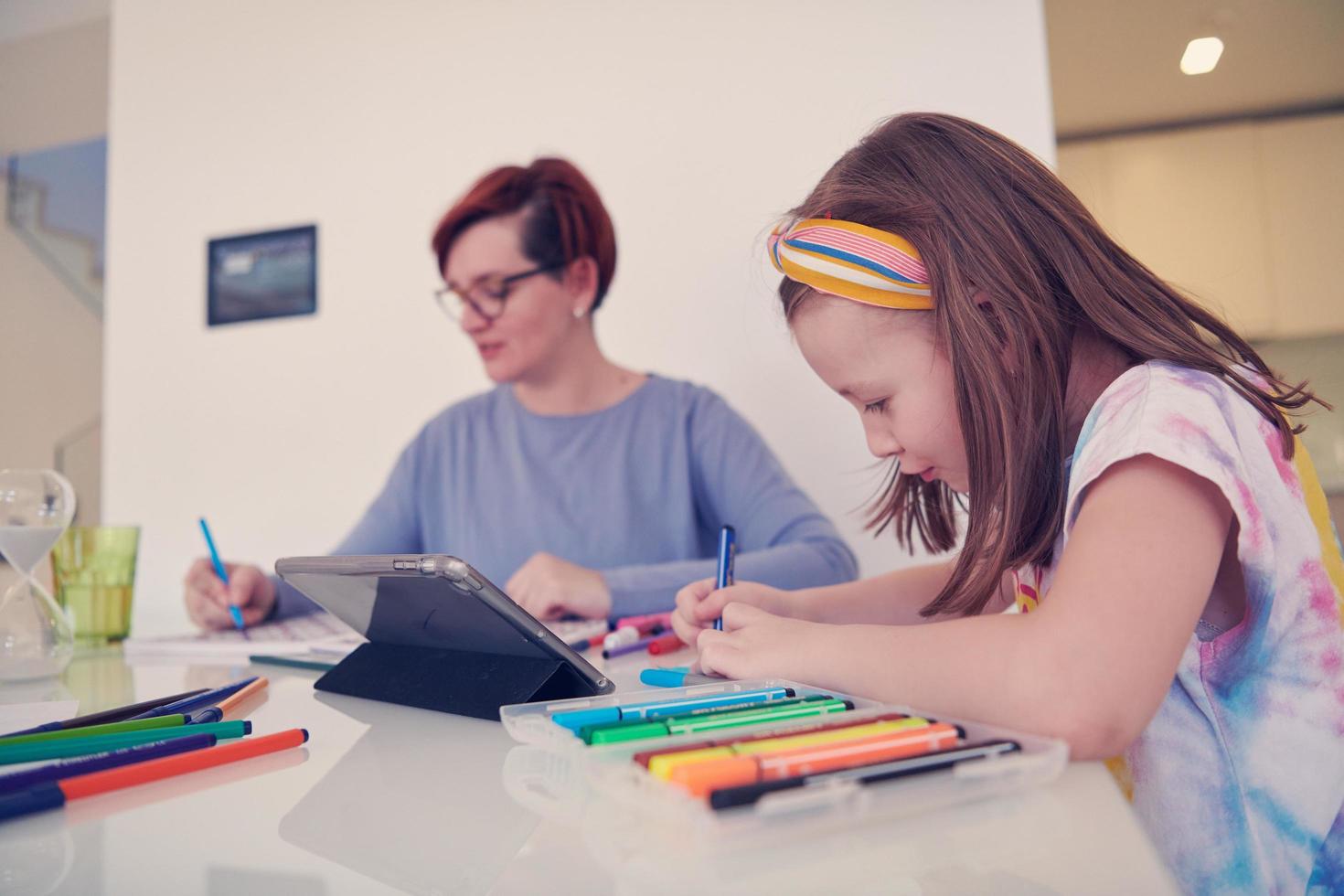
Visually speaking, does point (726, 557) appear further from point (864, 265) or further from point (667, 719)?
point (667, 719)

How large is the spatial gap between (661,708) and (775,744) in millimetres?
106

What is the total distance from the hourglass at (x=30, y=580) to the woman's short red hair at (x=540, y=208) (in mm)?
934

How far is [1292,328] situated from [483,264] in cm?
147

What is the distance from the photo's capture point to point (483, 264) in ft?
5.54

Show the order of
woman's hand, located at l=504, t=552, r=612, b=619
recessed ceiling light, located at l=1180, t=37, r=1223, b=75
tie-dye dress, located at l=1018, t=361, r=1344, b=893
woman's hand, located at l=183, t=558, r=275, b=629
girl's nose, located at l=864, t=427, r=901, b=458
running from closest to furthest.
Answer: tie-dye dress, located at l=1018, t=361, r=1344, b=893 → girl's nose, located at l=864, t=427, r=901, b=458 → woman's hand, located at l=504, t=552, r=612, b=619 → woman's hand, located at l=183, t=558, r=275, b=629 → recessed ceiling light, located at l=1180, t=37, r=1223, b=75

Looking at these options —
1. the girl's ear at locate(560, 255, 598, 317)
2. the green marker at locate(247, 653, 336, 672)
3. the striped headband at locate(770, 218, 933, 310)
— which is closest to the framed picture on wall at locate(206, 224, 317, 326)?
the girl's ear at locate(560, 255, 598, 317)

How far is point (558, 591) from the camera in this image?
105cm

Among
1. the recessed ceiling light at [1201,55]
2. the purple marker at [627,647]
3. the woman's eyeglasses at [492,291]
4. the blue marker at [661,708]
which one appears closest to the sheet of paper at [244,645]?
the purple marker at [627,647]

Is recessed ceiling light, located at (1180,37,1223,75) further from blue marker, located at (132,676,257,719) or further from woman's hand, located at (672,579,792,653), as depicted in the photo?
blue marker, located at (132,676,257,719)

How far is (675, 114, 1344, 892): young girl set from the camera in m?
0.47

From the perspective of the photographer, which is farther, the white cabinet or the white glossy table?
the white cabinet

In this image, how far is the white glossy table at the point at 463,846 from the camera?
31 centimetres

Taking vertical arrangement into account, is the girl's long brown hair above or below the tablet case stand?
above

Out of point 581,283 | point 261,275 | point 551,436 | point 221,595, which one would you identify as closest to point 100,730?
point 221,595
